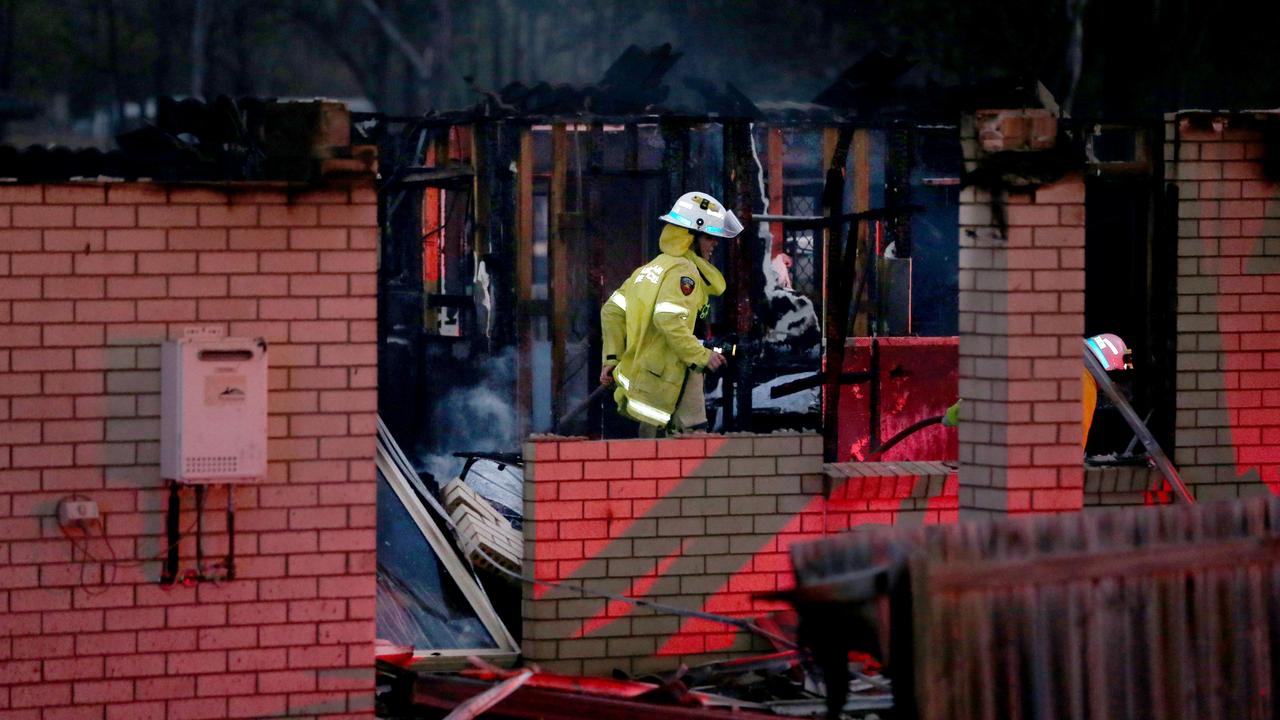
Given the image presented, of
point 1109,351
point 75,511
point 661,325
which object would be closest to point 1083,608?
point 75,511

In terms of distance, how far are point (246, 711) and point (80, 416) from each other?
45.2 inches

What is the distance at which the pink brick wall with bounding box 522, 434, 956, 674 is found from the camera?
6816 mm

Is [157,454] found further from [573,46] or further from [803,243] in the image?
[573,46]

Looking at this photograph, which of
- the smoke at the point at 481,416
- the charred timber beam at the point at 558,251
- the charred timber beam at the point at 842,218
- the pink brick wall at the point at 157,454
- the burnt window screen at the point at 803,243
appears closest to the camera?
the pink brick wall at the point at 157,454

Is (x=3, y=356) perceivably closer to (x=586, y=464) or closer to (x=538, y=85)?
(x=586, y=464)

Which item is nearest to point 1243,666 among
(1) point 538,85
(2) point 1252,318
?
(2) point 1252,318

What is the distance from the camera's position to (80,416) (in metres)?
5.55

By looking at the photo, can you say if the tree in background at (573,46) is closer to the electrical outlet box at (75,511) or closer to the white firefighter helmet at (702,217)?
the white firefighter helmet at (702,217)

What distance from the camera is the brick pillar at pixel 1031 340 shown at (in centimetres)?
614

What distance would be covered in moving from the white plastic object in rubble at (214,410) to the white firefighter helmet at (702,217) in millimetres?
3721

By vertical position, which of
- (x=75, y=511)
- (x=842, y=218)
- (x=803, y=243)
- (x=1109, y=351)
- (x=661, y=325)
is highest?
(x=803, y=243)

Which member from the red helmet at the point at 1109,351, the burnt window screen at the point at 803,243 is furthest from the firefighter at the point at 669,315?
the burnt window screen at the point at 803,243

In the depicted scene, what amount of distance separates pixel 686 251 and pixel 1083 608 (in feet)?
15.5

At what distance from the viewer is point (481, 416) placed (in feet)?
40.6
